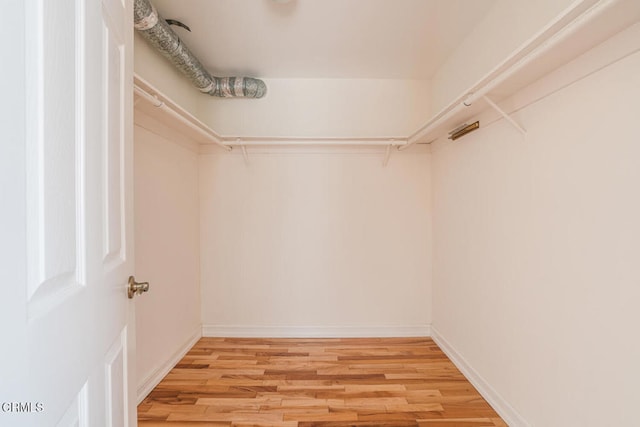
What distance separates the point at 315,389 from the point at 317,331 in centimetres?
86

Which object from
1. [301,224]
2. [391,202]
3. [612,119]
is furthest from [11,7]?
[391,202]

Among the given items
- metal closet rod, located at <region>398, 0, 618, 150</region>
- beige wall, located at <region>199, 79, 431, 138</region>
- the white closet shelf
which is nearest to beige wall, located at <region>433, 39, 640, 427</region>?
the white closet shelf

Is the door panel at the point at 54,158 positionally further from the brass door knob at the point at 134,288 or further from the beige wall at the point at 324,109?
the beige wall at the point at 324,109

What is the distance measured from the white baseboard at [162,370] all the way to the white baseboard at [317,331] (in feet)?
0.78

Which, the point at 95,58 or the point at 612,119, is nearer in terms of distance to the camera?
the point at 95,58

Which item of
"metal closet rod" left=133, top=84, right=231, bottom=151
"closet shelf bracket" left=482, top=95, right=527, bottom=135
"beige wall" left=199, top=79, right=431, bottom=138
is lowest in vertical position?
"closet shelf bracket" left=482, top=95, right=527, bottom=135

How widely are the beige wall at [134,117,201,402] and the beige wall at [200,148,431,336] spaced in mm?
229

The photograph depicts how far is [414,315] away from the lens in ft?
9.96

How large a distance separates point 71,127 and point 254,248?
2.45 m

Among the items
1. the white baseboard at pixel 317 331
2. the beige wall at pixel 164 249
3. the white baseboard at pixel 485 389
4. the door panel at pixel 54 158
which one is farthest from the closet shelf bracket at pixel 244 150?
the white baseboard at pixel 485 389

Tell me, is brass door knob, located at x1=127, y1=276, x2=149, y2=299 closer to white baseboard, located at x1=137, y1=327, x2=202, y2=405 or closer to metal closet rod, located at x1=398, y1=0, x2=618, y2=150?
white baseboard, located at x1=137, y1=327, x2=202, y2=405

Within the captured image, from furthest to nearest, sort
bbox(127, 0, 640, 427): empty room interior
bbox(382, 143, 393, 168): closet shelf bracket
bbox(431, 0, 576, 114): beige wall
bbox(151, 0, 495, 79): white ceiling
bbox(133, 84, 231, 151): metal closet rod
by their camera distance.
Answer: bbox(382, 143, 393, 168): closet shelf bracket
bbox(151, 0, 495, 79): white ceiling
bbox(133, 84, 231, 151): metal closet rod
bbox(431, 0, 576, 114): beige wall
bbox(127, 0, 640, 427): empty room interior

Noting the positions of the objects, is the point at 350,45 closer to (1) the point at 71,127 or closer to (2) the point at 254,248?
(2) the point at 254,248

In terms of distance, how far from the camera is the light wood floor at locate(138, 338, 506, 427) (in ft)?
6.13
